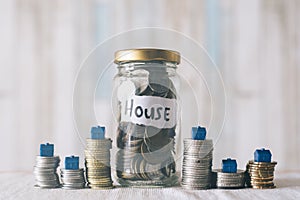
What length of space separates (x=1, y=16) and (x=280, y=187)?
0.91 metres

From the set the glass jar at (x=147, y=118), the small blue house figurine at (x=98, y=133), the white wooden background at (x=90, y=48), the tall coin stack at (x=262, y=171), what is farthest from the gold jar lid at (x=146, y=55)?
the white wooden background at (x=90, y=48)

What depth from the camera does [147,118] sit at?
31.4 inches

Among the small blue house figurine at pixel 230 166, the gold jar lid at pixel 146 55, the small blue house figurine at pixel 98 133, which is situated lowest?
the small blue house figurine at pixel 230 166

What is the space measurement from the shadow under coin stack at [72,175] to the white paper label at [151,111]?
125 mm

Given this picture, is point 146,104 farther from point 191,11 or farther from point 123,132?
point 191,11

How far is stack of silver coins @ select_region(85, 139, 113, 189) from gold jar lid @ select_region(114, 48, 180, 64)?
0.50 ft

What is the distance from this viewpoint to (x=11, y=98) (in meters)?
1.33

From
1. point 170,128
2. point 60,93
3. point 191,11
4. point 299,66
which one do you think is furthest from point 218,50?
point 170,128

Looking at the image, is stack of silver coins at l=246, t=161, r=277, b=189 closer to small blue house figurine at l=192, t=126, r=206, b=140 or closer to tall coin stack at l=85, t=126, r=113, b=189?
small blue house figurine at l=192, t=126, r=206, b=140

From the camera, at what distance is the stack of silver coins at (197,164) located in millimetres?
818

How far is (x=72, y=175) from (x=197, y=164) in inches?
8.7

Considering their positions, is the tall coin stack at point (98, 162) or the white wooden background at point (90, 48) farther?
the white wooden background at point (90, 48)

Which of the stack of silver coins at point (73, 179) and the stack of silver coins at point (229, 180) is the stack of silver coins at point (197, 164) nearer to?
the stack of silver coins at point (229, 180)

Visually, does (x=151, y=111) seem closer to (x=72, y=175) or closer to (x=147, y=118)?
(x=147, y=118)
